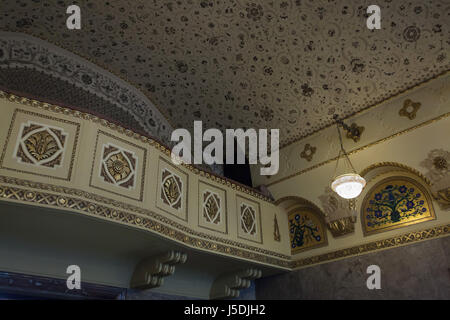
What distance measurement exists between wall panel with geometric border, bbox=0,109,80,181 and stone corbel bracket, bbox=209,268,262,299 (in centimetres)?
370

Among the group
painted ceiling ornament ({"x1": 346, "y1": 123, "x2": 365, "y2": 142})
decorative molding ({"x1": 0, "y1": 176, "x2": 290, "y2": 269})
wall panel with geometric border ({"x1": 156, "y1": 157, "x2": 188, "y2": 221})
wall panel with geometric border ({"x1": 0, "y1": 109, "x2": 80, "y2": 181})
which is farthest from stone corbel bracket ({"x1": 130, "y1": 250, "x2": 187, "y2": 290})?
painted ceiling ornament ({"x1": 346, "y1": 123, "x2": 365, "y2": 142})

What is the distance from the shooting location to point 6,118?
4.18 m

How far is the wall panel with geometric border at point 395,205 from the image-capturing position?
5980mm

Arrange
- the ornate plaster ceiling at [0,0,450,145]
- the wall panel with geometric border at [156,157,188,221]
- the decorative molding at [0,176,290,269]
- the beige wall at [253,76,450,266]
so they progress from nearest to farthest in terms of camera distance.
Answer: the decorative molding at [0,176,290,269], the wall panel with geometric border at [156,157,188,221], the beige wall at [253,76,450,266], the ornate plaster ceiling at [0,0,450,145]

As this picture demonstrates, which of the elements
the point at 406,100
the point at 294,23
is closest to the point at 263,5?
the point at 294,23

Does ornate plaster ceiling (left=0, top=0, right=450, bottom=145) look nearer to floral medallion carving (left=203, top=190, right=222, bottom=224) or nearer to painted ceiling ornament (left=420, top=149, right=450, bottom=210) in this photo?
painted ceiling ornament (left=420, top=149, right=450, bottom=210)

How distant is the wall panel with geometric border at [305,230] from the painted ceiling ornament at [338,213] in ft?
0.91

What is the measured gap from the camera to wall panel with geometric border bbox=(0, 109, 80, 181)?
406cm

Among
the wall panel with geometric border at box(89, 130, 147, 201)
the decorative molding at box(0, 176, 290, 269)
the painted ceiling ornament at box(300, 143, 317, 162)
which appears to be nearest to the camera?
the decorative molding at box(0, 176, 290, 269)

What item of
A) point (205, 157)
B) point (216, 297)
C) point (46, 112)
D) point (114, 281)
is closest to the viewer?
point (46, 112)

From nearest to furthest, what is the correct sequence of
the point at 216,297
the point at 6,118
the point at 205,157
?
the point at 6,118 < the point at 216,297 < the point at 205,157

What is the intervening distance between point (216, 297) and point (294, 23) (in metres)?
4.94

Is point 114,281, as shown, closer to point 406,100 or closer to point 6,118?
point 6,118

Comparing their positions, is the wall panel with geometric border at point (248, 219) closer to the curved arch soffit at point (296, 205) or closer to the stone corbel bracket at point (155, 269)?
the curved arch soffit at point (296, 205)
